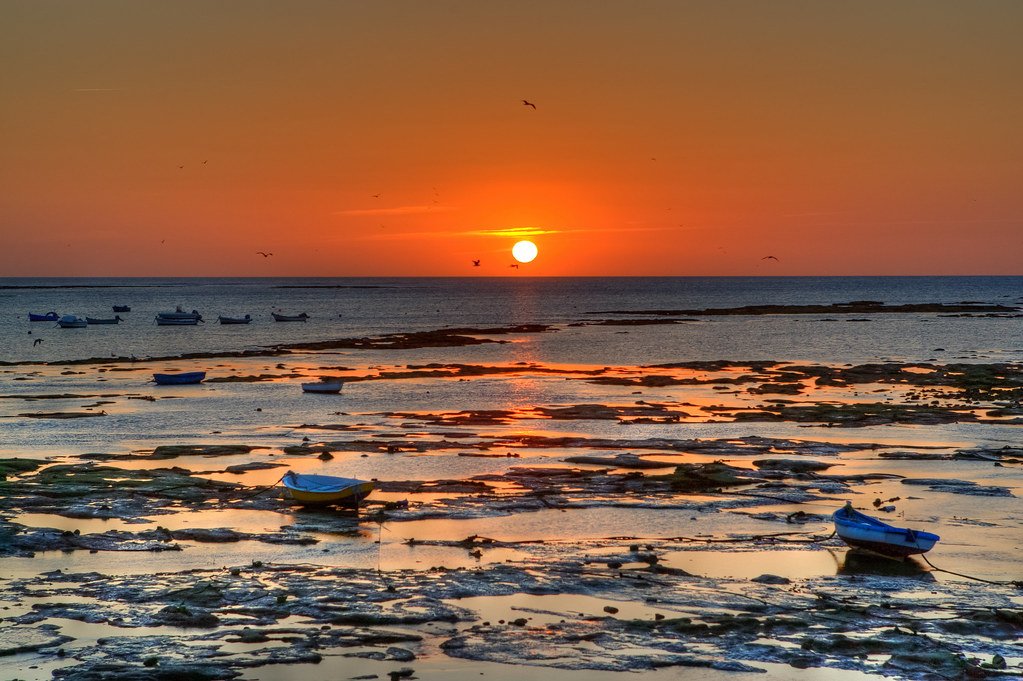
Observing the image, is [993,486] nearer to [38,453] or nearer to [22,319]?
[38,453]

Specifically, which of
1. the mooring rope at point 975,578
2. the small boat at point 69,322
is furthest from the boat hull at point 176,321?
the mooring rope at point 975,578

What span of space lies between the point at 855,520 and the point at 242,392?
44.1 metres

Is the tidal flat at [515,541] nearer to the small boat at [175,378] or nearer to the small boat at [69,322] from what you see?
the small boat at [175,378]

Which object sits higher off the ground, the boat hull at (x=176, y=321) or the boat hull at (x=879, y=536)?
the boat hull at (x=176, y=321)

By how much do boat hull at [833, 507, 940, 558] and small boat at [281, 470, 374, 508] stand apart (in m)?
12.4

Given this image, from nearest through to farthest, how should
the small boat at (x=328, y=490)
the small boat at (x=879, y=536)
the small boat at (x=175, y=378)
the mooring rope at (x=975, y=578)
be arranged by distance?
the mooring rope at (x=975, y=578) → the small boat at (x=879, y=536) → the small boat at (x=328, y=490) → the small boat at (x=175, y=378)

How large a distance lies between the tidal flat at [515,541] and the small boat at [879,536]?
500 millimetres

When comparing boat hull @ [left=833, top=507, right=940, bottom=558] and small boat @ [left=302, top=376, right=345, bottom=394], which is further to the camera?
small boat @ [left=302, top=376, right=345, bottom=394]

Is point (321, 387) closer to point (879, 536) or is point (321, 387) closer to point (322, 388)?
point (322, 388)

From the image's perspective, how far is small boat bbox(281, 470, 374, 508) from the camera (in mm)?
27734

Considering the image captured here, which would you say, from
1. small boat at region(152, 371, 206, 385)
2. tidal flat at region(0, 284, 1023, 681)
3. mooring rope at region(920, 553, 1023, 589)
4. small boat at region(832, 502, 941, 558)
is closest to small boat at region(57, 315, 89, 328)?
small boat at region(152, 371, 206, 385)

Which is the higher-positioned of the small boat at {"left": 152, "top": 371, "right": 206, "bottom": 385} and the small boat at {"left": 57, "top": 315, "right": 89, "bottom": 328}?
the small boat at {"left": 57, "top": 315, "right": 89, "bottom": 328}

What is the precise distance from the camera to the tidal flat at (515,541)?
16969 mm

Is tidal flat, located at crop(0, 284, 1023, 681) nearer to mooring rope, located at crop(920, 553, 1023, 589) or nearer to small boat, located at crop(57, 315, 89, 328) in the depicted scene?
mooring rope, located at crop(920, 553, 1023, 589)
